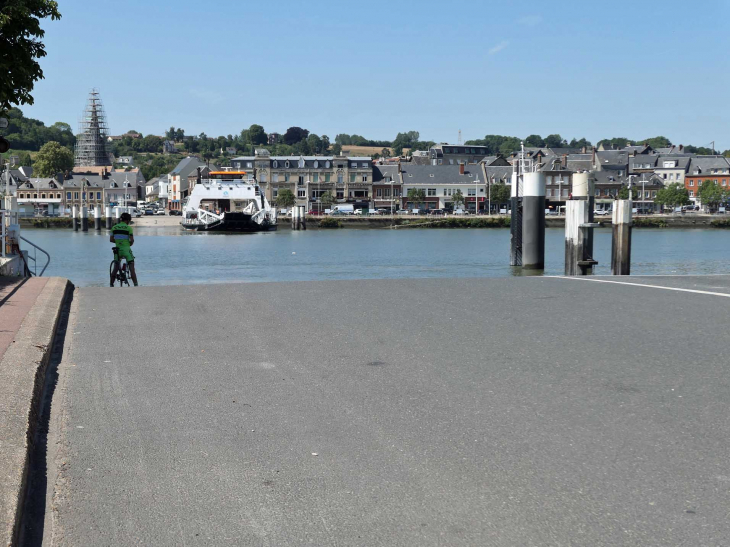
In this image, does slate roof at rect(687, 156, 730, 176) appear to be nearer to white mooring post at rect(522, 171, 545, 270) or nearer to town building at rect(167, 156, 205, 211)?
town building at rect(167, 156, 205, 211)

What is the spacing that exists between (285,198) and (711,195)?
2657 inches

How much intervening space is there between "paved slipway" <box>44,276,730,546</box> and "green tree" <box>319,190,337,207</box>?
126 meters

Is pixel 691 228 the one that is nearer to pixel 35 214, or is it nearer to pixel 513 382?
pixel 35 214

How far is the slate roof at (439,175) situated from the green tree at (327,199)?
12311 millimetres

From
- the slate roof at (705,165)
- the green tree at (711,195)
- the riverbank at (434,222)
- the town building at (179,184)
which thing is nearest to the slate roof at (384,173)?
the riverbank at (434,222)

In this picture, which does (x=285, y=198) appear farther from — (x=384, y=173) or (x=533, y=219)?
(x=533, y=219)

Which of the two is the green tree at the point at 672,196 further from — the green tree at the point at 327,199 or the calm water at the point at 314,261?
the calm water at the point at 314,261

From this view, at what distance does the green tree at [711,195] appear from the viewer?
446 ft

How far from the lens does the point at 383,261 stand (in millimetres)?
48625

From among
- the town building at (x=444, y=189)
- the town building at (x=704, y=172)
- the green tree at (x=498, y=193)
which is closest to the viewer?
the green tree at (x=498, y=193)

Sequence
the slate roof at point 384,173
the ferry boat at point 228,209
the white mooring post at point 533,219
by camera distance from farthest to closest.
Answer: the slate roof at point 384,173 < the ferry boat at point 228,209 < the white mooring post at point 533,219

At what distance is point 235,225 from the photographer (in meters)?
88.4

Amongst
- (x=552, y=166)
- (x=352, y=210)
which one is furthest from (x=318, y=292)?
(x=552, y=166)

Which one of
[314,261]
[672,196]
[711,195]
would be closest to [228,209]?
[314,261]
